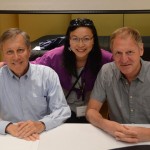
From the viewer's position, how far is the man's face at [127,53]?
155 cm

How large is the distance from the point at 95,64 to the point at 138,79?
548 millimetres

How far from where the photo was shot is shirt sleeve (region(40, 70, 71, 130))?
60.1 inches

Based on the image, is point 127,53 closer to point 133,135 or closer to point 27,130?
point 133,135

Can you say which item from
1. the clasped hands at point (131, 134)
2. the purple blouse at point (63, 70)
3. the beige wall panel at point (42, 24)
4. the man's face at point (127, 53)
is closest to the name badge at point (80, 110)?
the purple blouse at point (63, 70)

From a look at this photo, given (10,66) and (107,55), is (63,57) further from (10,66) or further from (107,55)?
(10,66)

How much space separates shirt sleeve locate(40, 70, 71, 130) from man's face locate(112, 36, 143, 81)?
41 cm

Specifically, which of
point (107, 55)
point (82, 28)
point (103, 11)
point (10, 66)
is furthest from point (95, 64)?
point (10, 66)

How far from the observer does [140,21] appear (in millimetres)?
3787

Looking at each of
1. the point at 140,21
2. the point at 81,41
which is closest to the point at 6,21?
the point at 140,21

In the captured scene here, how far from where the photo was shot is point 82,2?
2.36 meters

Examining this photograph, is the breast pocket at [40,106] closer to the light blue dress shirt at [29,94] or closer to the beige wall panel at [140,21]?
the light blue dress shirt at [29,94]

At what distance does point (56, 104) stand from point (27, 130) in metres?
0.33

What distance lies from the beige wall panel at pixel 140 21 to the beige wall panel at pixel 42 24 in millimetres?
891

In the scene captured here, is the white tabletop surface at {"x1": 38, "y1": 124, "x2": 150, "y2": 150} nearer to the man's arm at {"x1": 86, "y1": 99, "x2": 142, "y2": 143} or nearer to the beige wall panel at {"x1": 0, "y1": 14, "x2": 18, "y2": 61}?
the man's arm at {"x1": 86, "y1": 99, "x2": 142, "y2": 143}
